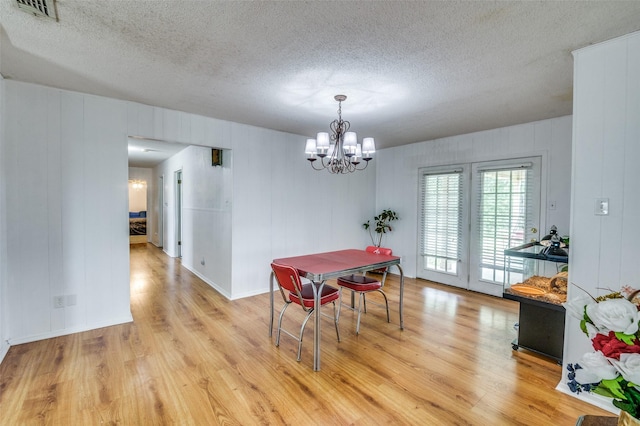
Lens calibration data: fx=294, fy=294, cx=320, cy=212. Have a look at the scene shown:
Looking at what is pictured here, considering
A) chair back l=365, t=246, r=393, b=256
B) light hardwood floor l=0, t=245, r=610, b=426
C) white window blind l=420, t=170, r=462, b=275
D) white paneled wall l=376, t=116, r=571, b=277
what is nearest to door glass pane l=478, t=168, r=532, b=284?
white paneled wall l=376, t=116, r=571, b=277

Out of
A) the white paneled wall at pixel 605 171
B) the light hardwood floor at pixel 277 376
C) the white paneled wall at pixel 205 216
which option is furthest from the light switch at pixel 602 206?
the white paneled wall at pixel 205 216

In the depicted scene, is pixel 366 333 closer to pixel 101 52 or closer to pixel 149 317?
pixel 149 317

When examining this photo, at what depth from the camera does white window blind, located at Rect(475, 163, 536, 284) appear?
405 cm

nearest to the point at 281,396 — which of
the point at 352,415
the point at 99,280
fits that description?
the point at 352,415

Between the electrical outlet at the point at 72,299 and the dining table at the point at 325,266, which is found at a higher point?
the dining table at the point at 325,266

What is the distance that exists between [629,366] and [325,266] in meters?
2.21

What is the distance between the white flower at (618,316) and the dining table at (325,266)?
1918 millimetres

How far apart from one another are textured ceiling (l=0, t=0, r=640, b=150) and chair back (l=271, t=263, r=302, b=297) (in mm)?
1638

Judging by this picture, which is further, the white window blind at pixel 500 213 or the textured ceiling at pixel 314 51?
the white window blind at pixel 500 213

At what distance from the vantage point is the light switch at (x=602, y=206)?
1.94 m

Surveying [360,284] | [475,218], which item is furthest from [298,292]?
[475,218]

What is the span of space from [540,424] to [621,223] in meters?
1.36

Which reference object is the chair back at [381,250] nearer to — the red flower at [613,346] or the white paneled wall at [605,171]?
the white paneled wall at [605,171]

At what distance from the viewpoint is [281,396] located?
6.76 feet
